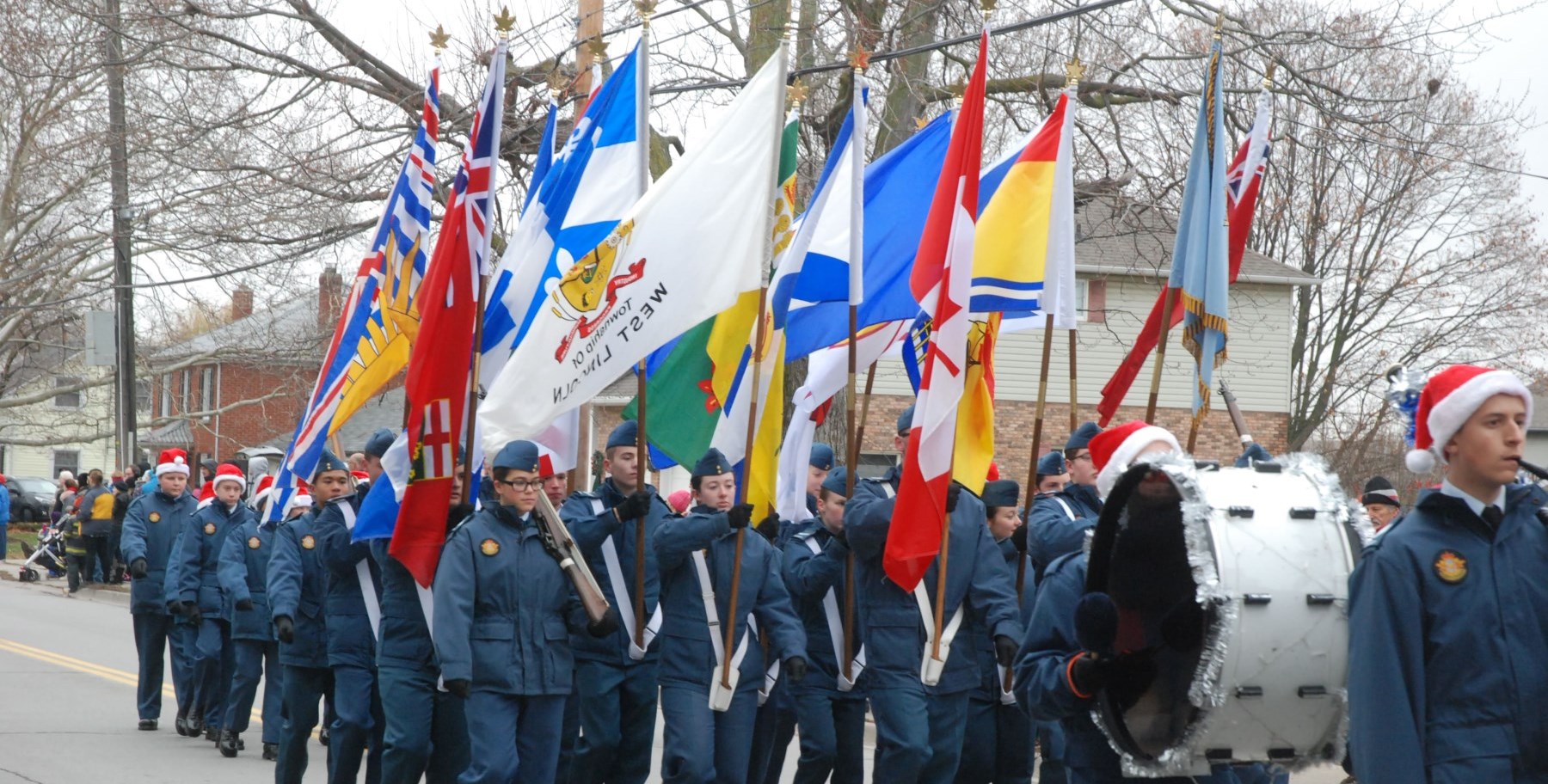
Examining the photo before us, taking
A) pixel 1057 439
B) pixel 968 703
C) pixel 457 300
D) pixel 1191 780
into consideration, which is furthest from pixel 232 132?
pixel 1057 439

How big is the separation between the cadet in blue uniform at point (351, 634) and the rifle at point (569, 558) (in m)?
1.18

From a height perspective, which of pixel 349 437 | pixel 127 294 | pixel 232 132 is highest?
pixel 232 132

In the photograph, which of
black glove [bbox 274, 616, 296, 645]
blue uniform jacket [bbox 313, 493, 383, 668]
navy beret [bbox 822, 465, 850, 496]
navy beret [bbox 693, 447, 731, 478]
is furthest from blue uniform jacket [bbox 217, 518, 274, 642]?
navy beret [bbox 822, 465, 850, 496]

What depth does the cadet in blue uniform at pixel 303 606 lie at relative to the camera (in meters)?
9.39

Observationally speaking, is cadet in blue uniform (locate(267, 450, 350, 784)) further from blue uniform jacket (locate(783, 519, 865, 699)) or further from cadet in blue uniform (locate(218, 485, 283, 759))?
blue uniform jacket (locate(783, 519, 865, 699))

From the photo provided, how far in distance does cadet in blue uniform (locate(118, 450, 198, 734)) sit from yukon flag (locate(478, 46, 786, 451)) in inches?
207

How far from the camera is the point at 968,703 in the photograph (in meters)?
8.56

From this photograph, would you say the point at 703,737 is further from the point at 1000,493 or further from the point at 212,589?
the point at 212,589

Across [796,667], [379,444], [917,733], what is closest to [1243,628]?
[917,733]

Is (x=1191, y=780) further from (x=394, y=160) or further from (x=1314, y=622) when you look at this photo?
(x=394, y=160)

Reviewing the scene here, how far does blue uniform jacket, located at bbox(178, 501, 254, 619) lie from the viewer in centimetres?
1190

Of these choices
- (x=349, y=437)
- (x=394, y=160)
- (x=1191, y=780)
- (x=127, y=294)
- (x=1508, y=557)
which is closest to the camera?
(x=1508, y=557)

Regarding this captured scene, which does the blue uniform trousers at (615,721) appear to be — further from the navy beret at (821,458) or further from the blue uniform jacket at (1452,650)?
the blue uniform jacket at (1452,650)

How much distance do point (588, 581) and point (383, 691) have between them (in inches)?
45.4
